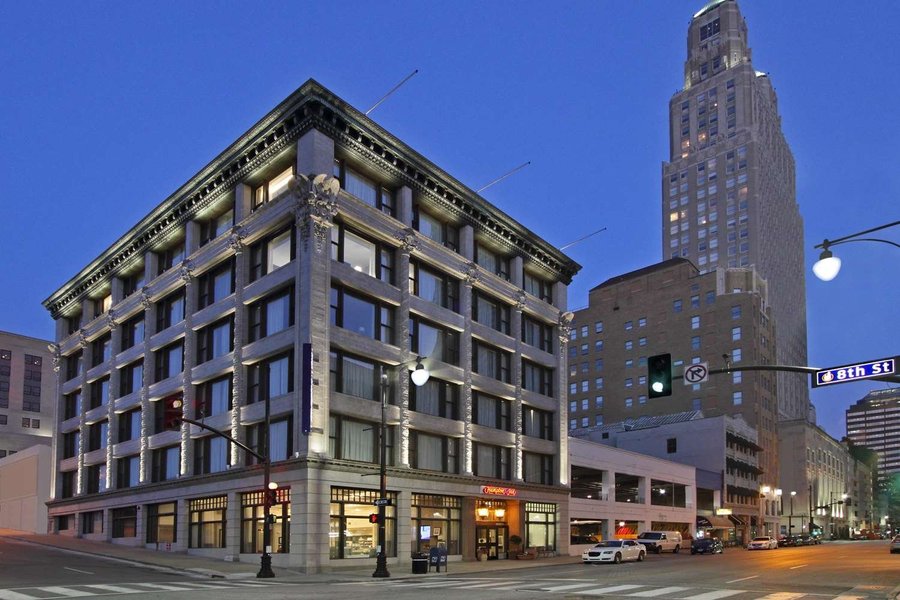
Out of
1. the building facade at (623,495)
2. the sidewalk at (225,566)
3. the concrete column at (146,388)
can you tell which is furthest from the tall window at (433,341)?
the concrete column at (146,388)

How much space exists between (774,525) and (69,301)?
95.9m

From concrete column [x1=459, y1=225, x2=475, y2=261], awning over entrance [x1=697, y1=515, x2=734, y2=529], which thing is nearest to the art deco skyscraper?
awning over entrance [x1=697, y1=515, x2=734, y2=529]

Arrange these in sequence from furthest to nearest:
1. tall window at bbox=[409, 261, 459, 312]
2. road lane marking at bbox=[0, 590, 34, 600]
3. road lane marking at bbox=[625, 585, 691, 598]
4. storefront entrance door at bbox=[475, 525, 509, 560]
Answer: storefront entrance door at bbox=[475, 525, 509, 560] < tall window at bbox=[409, 261, 459, 312] < road lane marking at bbox=[625, 585, 691, 598] < road lane marking at bbox=[0, 590, 34, 600]

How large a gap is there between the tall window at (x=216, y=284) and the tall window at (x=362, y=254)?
8.29 m

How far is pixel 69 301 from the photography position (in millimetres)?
72562

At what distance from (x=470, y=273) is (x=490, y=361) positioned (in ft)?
21.8

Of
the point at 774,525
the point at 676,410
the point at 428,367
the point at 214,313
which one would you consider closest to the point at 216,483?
the point at 214,313

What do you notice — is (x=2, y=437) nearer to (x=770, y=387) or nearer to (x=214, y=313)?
(x=214, y=313)

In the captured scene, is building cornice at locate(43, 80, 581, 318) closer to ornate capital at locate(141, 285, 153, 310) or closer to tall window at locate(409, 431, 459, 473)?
ornate capital at locate(141, 285, 153, 310)

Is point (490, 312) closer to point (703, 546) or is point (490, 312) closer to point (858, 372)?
point (703, 546)

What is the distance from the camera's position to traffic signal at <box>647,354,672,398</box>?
806 inches

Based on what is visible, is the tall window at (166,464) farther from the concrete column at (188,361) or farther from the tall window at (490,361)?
the tall window at (490,361)

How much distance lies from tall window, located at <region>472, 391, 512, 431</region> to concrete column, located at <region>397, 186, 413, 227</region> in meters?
12.6

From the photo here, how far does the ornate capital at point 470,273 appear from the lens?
178ft
